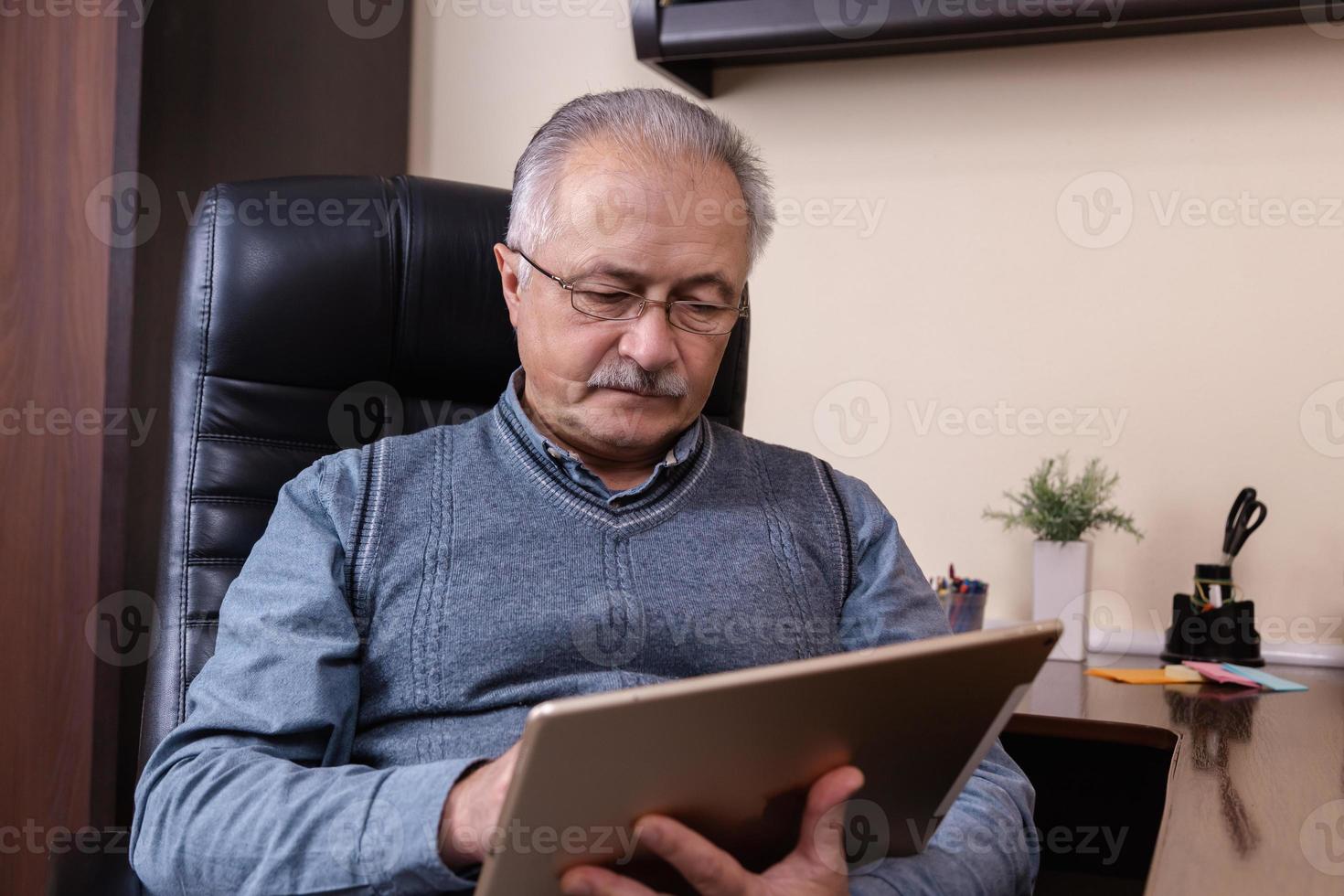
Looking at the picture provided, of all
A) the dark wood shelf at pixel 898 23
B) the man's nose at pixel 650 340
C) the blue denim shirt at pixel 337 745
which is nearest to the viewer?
the blue denim shirt at pixel 337 745

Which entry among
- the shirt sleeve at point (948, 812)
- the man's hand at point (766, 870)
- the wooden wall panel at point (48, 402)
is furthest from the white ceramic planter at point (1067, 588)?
the wooden wall panel at point (48, 402)

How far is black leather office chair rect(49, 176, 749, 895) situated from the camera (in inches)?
48.2

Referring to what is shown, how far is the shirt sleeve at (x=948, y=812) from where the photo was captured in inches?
38.3

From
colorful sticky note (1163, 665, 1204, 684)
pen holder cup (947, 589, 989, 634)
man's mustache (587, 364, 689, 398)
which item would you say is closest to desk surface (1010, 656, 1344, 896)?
colorful sticky note (1163, 665, 1204, 684)

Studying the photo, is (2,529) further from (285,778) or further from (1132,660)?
(1132,660)

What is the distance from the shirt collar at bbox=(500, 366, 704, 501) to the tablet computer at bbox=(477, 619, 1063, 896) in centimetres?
44

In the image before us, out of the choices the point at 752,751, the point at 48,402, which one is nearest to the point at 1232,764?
the point at 752,751

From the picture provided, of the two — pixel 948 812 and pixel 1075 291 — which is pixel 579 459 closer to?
pixel 948 812

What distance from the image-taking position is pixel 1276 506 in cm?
179

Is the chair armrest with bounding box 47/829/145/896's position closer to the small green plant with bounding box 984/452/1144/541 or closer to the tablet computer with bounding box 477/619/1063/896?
the tablet computer with bounding box 477/619/1063/896

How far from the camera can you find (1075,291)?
1.89 metres

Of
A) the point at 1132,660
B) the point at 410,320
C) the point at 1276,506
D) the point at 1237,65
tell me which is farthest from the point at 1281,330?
the point at 410,320

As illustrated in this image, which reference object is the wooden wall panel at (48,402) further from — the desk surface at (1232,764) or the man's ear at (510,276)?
the desk surface at (1232,764)

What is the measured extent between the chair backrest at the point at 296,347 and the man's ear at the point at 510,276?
0.23ft
